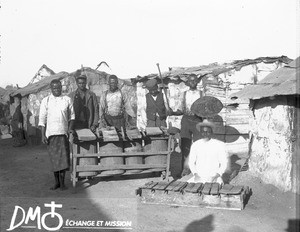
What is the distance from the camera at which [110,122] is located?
25.4 feet

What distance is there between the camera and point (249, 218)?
199 inches

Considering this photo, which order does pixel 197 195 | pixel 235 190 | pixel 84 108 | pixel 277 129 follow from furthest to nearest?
pixel 84 108, pixel 277 129, pixel 197 195, pixel 235 190

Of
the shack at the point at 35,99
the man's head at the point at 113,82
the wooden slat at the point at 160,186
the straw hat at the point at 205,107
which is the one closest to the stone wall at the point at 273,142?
the straw hat at the point at 205,107

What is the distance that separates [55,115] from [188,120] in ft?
9.21

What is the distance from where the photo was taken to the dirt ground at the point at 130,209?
478cm

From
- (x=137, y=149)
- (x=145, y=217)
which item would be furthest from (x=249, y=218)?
(x=137, y=149)

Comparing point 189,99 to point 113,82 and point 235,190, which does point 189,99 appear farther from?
point 235,190

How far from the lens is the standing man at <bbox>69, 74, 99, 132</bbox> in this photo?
765 centimetres

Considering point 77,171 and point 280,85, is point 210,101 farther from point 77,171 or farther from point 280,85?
point 77,171

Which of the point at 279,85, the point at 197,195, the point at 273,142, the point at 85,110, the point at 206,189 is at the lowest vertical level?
the point at 197,195

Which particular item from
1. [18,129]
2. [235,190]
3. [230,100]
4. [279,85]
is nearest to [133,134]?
[235,190]

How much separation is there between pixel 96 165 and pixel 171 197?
5.55 feet

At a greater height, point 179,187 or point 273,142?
point 273,142

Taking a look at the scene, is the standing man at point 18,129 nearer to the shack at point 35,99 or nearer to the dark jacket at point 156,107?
the shack at point 35,99
